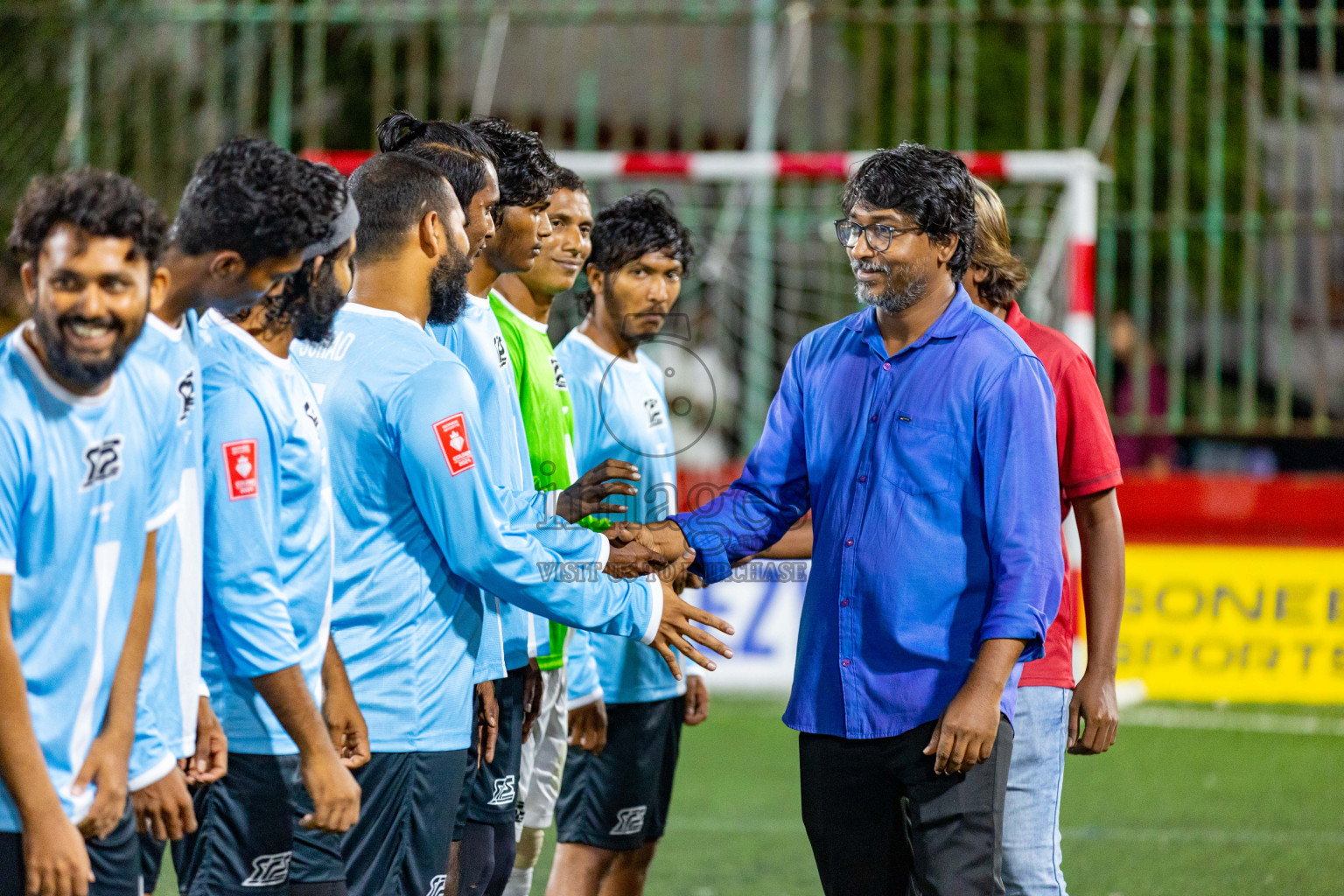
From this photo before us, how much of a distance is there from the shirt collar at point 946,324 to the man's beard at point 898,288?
7 centimetres

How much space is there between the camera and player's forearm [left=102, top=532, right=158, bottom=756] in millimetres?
2346

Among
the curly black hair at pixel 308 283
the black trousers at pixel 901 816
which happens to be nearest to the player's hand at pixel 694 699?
the black trousers at pixel 901 816

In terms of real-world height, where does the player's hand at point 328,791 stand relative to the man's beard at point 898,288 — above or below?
below

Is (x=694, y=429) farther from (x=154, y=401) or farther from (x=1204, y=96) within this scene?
(x=1204, y=96)

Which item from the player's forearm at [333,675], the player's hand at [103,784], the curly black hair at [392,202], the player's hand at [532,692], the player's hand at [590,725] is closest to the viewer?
the player's hand at [103,784]

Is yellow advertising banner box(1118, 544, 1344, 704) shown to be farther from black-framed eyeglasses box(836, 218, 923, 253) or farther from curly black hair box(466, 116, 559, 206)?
black-framed eyeglasses box(836, 218, 923, 253)

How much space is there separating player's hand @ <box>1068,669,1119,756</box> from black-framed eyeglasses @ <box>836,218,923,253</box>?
113cm

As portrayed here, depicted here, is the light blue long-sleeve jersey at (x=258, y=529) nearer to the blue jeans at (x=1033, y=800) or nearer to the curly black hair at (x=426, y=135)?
the curly black hair at (x=426, y=135)

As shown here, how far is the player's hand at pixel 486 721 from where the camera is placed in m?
3.42

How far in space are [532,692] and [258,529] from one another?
4.26 ft

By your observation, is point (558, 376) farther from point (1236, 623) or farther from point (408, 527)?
point (1236, 623)

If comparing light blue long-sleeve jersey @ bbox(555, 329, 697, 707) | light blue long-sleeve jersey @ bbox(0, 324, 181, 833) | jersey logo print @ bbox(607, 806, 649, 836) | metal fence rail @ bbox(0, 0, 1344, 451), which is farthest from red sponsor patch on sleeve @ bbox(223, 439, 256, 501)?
metal fence rail @ bbox(0, 0, 1344, 451)

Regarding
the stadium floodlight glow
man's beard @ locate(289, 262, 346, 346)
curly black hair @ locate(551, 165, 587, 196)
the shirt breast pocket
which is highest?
the stadium floodlight glow

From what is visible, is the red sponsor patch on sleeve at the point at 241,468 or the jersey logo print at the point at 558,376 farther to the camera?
the jersey logo print at the point at 558,376
